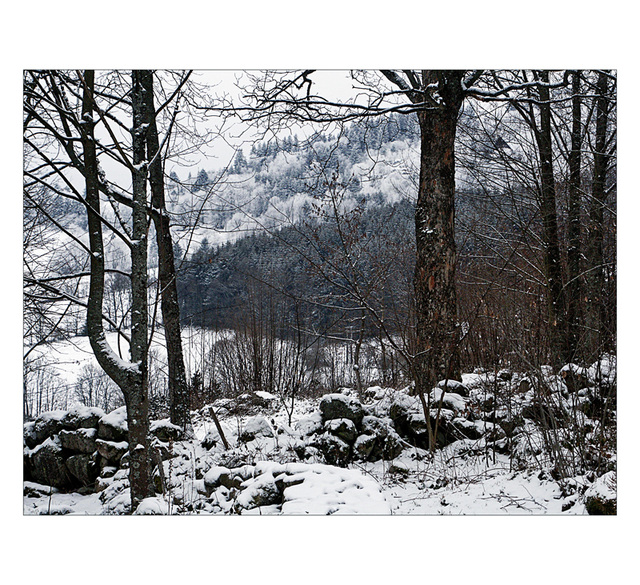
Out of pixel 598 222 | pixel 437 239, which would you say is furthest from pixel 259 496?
pixel 598 222

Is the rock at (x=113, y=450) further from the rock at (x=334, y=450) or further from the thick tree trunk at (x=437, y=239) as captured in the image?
the thick tree trunk at (x=437, y=239)

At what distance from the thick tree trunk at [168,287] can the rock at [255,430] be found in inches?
19.8

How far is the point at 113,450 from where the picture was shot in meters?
3.06

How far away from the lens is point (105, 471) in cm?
303

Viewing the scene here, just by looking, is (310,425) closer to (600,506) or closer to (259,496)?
(259,496)

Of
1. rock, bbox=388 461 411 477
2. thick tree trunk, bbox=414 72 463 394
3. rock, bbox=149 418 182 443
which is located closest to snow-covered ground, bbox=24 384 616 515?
rock, bbox=388 461 411 477

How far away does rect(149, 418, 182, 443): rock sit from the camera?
338cm

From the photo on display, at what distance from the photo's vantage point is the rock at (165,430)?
11.1ft

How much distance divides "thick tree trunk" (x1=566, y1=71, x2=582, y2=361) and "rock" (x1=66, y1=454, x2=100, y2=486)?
10.8ft

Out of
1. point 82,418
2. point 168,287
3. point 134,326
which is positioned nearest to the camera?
point 134,326

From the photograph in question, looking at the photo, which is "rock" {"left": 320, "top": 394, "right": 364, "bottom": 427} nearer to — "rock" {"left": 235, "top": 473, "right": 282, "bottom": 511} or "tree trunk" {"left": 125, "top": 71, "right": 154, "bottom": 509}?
"rock" {"left": 235, "top": 473, "right": 282, "bottom": 511}

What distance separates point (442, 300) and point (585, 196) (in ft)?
4.13

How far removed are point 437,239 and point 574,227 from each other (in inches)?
41.9

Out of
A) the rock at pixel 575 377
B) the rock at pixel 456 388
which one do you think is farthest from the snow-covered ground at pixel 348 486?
the rock at pixel 575 377
